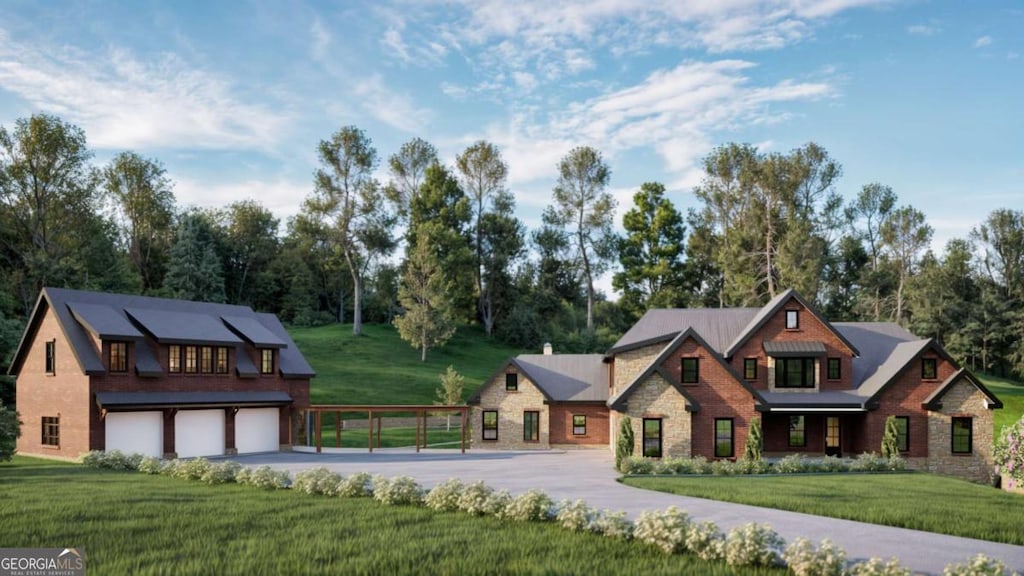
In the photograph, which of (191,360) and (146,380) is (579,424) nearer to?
(191,360)

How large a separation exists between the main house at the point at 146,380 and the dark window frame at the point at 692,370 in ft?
57.3

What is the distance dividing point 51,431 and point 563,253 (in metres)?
52.9

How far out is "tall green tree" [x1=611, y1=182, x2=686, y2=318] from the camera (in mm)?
72188

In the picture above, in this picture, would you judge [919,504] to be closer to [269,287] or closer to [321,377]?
[321,377]

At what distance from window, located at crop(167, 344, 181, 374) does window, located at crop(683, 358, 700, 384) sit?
20.4 meters

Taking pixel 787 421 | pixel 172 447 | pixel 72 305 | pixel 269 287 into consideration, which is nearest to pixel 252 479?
pixel 172 447

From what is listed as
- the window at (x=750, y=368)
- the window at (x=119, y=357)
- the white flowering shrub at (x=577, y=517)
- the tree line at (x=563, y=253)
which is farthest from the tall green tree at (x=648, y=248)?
the white flowering shrub at (x=577, y=517)

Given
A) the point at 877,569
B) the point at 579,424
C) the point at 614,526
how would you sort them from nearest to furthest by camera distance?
the point at 877,569
the point at 614,526
the point at 579,424

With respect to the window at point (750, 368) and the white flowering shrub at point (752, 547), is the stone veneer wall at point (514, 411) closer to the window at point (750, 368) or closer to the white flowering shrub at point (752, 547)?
the window at point (750, 368)

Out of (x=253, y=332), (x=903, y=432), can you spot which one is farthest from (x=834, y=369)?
(x=253, y=332)

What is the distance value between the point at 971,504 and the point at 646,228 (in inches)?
2175

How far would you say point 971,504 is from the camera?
19.0 metres

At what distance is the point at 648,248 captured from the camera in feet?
241

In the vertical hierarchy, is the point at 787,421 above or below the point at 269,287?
below
